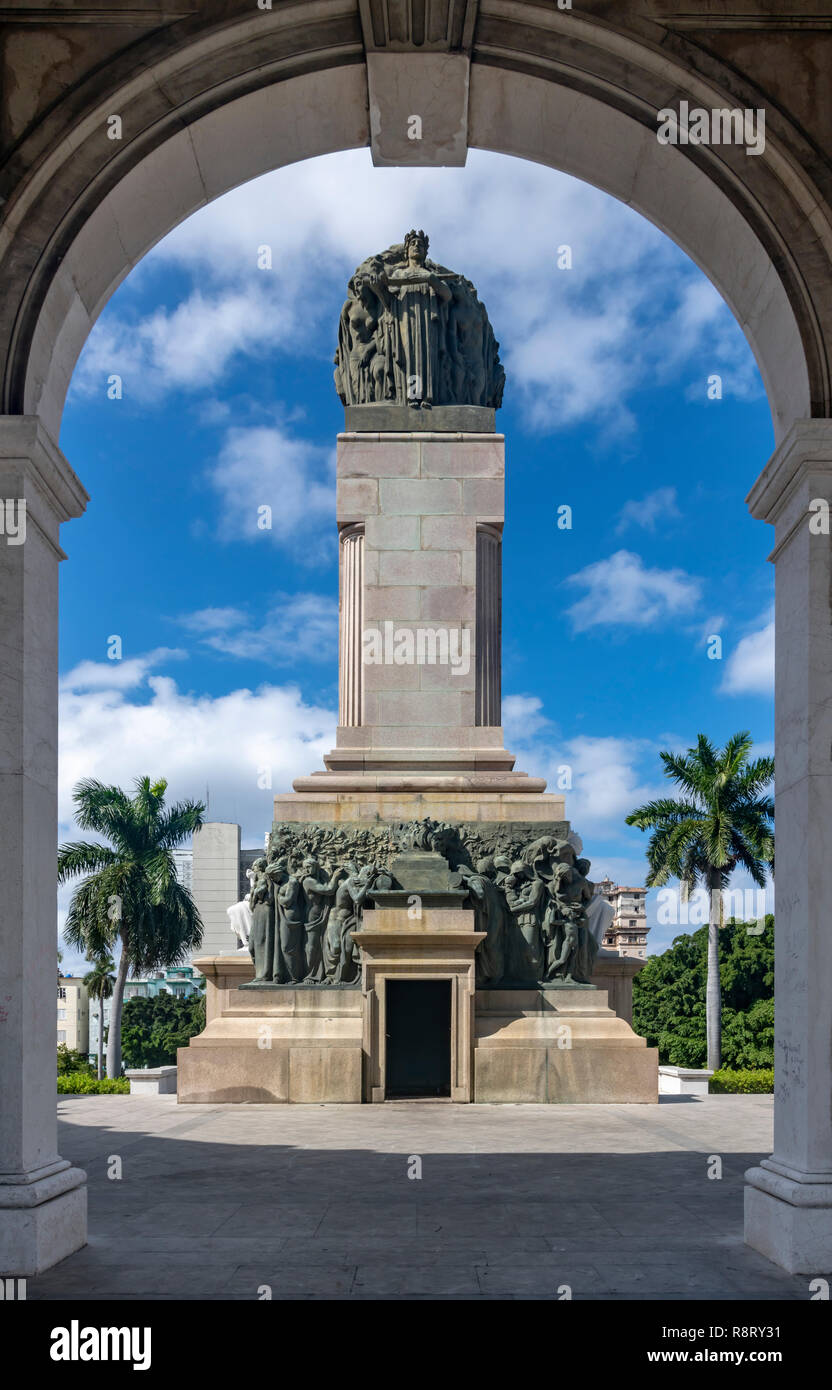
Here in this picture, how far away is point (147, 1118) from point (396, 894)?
4.77 m

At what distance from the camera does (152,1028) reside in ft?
253

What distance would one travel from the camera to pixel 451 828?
21547 millimetres

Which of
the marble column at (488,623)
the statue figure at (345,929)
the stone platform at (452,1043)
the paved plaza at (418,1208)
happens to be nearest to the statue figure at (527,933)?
the stone platform at (452,1043)

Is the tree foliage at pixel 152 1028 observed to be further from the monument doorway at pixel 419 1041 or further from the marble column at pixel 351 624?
the monument doorway at pixel 419 1041

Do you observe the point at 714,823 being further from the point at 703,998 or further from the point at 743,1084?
the point at 743,1084

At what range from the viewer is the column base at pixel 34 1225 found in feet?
26.7

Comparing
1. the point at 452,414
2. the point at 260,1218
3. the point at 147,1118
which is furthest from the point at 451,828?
the point at 260,1218

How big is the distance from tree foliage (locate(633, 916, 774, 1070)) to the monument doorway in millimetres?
26419

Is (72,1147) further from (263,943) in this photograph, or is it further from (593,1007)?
(593,1007)

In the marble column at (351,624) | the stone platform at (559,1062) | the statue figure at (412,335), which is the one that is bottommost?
the stone platform at (559,1062)

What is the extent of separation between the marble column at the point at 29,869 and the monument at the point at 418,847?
37.2 ft

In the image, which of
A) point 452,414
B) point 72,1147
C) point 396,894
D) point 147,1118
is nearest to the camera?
point 72,1147

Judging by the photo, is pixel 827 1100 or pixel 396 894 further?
pixel 396 894

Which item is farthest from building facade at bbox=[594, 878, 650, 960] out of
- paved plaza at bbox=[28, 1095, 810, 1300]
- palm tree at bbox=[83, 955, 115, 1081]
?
paved plaza at bbox=[28, 1095, 810, 1300]
